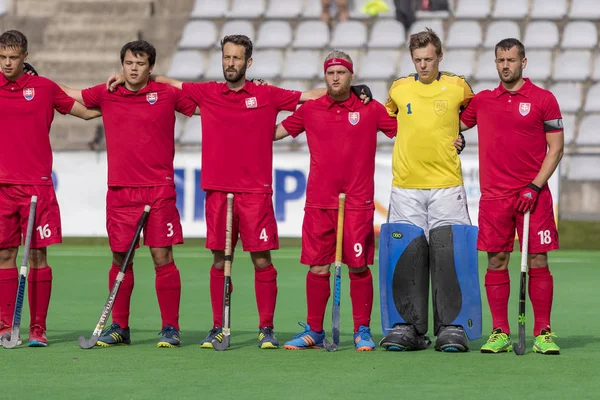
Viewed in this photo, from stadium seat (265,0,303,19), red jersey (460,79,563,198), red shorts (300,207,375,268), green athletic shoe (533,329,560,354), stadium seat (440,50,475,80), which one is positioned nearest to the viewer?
green athletic shoe (533,329,560,354)

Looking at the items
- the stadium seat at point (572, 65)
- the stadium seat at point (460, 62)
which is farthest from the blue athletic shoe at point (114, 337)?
the stadium seat at point (572, 65)

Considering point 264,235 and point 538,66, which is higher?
point 538,66

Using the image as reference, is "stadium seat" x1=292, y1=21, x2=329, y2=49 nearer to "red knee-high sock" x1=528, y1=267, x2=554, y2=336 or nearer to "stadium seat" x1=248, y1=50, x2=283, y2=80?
"stadium seat" x1=248, y1=50, x2=283, y2=80

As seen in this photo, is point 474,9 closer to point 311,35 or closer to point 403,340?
point 311,35

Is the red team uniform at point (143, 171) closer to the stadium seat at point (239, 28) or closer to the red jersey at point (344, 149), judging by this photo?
the red jersey at point (344, 149)

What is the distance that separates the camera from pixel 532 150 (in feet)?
22.1

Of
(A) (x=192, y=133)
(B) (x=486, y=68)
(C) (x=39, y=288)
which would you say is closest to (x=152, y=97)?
(C) (x=39, y=288)

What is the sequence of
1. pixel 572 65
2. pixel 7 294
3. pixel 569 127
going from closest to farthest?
pixel 7 294 → pixel 569 127 → pixel 572 65

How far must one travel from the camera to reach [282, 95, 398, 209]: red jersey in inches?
273

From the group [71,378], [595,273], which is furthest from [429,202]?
[595,273]

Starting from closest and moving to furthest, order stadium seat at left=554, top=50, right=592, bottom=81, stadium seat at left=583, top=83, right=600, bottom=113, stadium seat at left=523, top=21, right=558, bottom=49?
stadium seat at left=583, top=83, right=600, bottom=113 → stadium seat at left=554, top=50, right=592, bottom=81 → stadium seat at left=523, top=21, right=558, bottom=49

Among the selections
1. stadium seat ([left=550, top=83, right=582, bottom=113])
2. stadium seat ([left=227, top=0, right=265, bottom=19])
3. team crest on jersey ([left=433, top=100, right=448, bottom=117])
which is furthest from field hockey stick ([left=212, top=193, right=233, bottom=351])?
stadium seat ([left=227, top=0, right=265, bottom=19])

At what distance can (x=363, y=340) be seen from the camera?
6.84m

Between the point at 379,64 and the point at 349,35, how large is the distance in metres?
0.88
